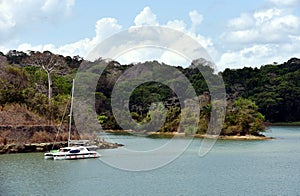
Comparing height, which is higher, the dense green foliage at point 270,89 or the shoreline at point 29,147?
the dense green foliage at point 270,89

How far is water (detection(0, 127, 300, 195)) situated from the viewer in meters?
19.3

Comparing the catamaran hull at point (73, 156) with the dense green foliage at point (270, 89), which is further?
the dense green foliage at point (270, 89)

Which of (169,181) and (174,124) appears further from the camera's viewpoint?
(174,124)

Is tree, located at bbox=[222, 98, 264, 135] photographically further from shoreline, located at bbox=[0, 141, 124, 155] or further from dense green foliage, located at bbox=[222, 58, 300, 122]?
dense green foliage, located at bbox=[222, 58, 300, 122]

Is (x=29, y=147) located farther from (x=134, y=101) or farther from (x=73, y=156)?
(x=134, y=101)

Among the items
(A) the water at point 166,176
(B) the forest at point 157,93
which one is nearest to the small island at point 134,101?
(B) the forest at point 157,93

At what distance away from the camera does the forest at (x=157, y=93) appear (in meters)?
39.3

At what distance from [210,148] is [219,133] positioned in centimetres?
1111

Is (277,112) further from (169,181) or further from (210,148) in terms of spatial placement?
(169,181)

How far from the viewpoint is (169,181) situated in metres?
21.3

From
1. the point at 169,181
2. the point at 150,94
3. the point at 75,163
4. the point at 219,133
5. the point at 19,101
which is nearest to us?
the point at 169,181

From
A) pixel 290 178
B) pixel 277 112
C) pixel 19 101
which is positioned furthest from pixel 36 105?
pixel 277 112

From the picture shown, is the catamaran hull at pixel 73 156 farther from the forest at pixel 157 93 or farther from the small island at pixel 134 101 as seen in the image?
the forest at pixel 157 93

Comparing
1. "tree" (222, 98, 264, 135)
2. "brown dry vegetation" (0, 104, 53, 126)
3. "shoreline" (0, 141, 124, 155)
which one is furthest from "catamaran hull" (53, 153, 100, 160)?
"tree" (222, 98, 264, 135)
